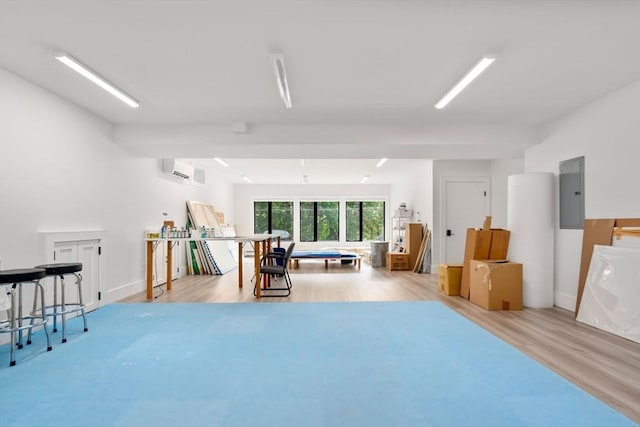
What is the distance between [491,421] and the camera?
208 cm

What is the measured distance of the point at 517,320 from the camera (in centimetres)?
430

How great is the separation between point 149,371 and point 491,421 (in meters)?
2.53

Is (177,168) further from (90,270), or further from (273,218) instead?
(273,218)

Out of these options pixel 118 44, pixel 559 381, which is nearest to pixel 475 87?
pixel 559 381

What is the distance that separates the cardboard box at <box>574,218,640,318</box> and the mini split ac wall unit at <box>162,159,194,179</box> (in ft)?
23.4

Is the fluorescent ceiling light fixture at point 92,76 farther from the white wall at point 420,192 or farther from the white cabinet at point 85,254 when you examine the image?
the white wall at point 420,192

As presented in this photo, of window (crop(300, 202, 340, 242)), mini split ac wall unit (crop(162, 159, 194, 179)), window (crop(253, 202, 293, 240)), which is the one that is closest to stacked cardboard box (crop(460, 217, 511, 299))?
mini split ac wall unit (crop(162, 159, 194, 179))

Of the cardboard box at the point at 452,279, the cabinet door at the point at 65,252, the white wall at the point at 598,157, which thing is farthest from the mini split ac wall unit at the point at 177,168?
the white wall at the point at 598,157

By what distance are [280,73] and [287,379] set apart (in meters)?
2.82

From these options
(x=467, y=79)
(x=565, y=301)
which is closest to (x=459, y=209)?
(x=565, y=301)

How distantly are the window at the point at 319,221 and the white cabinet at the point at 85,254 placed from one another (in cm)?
900

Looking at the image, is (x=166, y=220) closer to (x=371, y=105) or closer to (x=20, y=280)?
(x=20, y=280)

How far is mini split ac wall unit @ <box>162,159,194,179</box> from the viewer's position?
705cm

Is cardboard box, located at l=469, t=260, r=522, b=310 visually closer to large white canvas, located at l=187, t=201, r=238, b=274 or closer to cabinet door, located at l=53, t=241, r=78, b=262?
large white canvas, located at l=187, t=201, r=238, b=274
